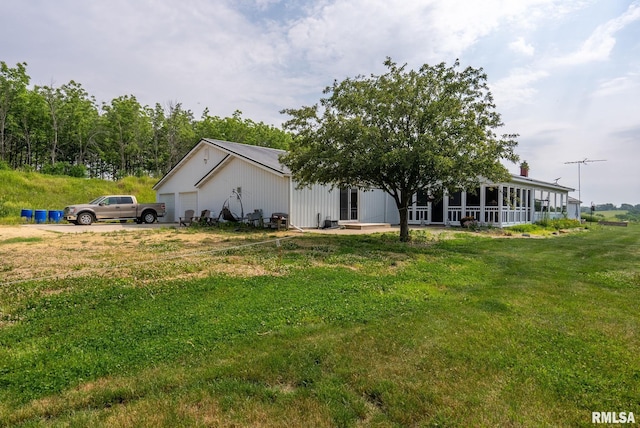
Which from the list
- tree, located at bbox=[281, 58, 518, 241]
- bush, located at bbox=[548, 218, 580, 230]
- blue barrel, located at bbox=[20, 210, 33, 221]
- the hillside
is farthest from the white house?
the hillside

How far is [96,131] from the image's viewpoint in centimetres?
3778

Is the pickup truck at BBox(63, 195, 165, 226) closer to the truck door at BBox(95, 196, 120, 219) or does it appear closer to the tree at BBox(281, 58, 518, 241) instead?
the truck door at BBox(95, 196, 120, 219)

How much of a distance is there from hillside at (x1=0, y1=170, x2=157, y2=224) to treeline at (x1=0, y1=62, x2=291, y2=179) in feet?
22.2

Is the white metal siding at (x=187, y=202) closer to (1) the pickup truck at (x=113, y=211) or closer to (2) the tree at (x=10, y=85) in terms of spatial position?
(1) the pickup truck at (x=113, y=211)

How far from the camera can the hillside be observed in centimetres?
2262

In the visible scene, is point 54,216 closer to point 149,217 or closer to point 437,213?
point 149,217

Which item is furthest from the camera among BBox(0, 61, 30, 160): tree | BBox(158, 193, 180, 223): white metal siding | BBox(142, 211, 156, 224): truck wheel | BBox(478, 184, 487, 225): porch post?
BBox(0, 61, 30, 160): tree

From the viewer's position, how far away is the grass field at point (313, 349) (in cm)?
240

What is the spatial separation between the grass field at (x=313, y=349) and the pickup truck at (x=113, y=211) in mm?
15000

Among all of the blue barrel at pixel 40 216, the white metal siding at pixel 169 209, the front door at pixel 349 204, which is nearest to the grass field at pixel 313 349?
the front door at pixel 349 204

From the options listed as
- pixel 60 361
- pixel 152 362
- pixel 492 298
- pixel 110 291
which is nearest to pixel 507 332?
pixel 492 298

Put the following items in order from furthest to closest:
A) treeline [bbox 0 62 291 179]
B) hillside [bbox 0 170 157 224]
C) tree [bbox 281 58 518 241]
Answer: treeline [bbox 0 62 291 179] < hillside [bbox 0 170 157 224] < tree [bbox 281 58 518 241]

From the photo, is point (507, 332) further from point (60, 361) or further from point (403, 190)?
point (403, 190)

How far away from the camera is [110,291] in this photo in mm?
5012
